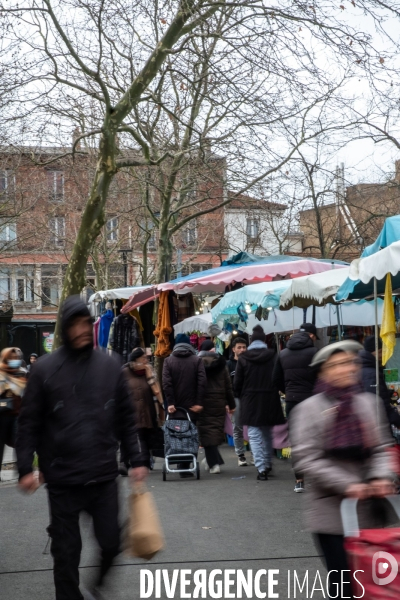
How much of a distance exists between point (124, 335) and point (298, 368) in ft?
28.7

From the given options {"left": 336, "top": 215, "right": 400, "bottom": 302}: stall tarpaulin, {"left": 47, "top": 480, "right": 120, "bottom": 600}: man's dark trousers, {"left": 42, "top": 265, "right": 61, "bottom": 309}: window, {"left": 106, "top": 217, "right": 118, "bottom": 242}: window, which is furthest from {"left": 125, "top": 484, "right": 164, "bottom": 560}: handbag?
{"left": 42, "top": 265, "right": 61, "bottom": 309}: window

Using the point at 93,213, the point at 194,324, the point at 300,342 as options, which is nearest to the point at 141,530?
the point at 300,342

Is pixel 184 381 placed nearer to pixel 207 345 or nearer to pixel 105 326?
pixel 207 345

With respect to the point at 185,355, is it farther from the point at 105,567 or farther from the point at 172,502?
the point at 105,567

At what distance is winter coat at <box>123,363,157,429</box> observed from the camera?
12.5m

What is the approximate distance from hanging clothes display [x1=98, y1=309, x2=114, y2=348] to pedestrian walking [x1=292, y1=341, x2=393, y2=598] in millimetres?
16217

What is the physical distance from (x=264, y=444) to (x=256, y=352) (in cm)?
124

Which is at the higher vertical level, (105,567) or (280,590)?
(105,567)

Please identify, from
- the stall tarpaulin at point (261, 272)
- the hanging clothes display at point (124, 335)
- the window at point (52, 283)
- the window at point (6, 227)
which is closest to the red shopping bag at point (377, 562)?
the stall tarpaulin at point (261, 272)

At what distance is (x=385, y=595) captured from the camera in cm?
361

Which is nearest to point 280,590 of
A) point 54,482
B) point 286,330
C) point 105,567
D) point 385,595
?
point 105,567

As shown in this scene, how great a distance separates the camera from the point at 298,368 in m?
10.8

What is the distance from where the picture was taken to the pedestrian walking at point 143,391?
12.5 meters

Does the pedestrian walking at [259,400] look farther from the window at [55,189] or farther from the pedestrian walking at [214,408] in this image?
the window at [55,189]
